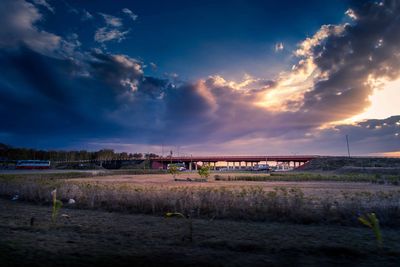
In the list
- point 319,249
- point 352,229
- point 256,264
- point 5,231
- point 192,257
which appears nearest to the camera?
point 256,264

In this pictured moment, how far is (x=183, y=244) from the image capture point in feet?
32.8

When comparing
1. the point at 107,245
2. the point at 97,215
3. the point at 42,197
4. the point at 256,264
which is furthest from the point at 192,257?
the point at 42,197

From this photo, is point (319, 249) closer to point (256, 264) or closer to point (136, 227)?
point (256, 264)

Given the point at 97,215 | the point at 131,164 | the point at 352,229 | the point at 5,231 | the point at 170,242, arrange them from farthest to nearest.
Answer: the point at 131,164, the point at 97,215, the point at 352,229, the point at 5,231, the point at 170,242

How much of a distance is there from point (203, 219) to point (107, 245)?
5949 mm

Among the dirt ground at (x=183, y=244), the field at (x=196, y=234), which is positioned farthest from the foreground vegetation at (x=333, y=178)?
the dirt ground at (x=183, y=244)

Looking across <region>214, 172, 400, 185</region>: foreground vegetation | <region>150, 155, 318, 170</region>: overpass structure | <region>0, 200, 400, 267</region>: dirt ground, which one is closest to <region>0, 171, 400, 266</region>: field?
<region>0, 200, 400, 267</region>: dirt ground

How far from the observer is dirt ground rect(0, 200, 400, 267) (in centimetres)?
811

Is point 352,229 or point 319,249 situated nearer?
point 319,249

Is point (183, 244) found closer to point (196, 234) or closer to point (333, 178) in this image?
point (196, 234)

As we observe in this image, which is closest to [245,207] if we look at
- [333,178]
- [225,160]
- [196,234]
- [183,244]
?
[196,234]

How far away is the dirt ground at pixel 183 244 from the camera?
8109 millimetres

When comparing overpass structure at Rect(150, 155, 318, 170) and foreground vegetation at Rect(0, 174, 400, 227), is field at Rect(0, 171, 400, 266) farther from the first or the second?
overpass structure at Rect(150, 155, 318, 170)

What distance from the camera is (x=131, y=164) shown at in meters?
170
